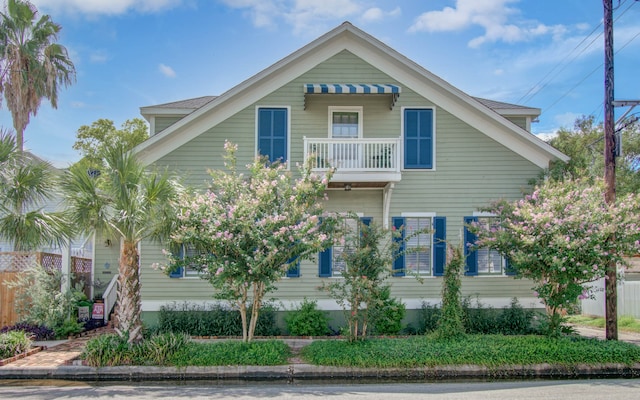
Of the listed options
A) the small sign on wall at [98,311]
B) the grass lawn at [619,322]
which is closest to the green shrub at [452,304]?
the grass lawn at [619,322]

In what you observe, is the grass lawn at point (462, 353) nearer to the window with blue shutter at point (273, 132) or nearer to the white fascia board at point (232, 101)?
the window with blue shutter at point (273, 132)

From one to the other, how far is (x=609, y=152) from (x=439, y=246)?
4800 millimetres

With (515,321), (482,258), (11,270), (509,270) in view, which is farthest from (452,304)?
(11,270)

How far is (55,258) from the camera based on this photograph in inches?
577

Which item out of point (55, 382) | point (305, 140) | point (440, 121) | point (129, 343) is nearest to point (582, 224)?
point (440, 121)

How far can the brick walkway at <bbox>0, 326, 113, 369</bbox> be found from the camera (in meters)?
10.3

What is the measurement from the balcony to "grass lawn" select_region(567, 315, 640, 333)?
634 centimetres

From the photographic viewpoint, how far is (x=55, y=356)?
11.0m

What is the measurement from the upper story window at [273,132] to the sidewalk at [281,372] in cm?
600

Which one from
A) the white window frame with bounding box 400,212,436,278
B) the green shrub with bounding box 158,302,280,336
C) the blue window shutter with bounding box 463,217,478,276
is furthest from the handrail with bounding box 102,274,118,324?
the blue window shutter with bounding box 463,217,478,276

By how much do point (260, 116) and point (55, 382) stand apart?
324 inches

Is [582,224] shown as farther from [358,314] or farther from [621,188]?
[621,188]

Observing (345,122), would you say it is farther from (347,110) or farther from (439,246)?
(439,246)

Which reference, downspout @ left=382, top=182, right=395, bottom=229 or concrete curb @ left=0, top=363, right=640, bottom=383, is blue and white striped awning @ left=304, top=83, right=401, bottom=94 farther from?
concrete curb @ left=0, top=363, right=640, bottom=383
